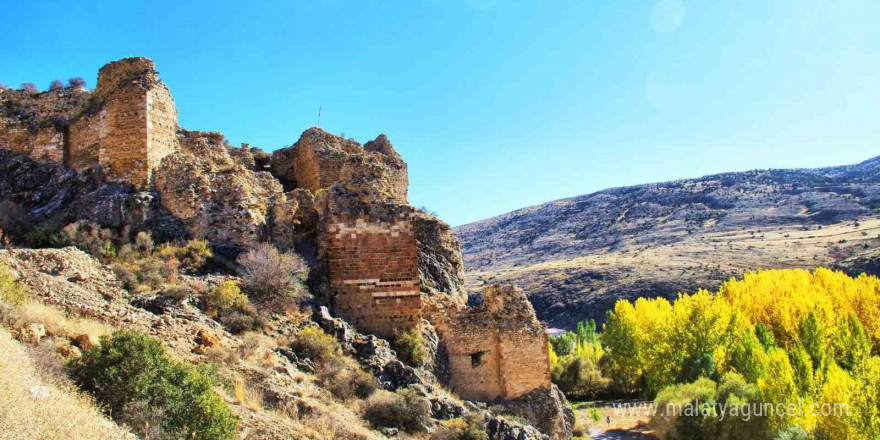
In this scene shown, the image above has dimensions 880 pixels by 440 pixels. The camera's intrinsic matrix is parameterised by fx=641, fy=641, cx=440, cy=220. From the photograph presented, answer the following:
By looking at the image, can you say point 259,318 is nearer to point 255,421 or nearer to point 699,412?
point 255,421

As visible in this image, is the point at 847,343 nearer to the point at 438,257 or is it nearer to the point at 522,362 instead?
the point at 522,362

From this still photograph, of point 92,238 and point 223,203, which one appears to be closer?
point 92,238

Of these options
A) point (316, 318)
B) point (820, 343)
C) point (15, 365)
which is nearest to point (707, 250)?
point (820, 343)

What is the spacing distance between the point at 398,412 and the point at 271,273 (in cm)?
398

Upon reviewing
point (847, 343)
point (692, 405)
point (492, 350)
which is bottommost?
point (692, 405)

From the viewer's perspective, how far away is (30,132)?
15891 mm

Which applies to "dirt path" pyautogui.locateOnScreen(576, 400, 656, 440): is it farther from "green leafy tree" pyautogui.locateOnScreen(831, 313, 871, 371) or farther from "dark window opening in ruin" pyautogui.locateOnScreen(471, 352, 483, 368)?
"dark window opening in ruin" pyautogui.locateOnScreen(471, 352, 483, 368)

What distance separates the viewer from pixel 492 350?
15352 millimetres

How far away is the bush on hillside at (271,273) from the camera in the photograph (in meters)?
12.7

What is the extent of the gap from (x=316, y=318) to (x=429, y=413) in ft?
10.5

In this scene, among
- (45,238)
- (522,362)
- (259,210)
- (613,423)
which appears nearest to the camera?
(45,238)

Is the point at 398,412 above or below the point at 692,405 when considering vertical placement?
above

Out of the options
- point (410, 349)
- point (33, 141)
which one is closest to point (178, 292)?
point (410, 349)

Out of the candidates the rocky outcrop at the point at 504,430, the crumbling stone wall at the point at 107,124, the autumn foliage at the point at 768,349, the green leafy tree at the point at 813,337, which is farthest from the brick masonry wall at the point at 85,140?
the green leafy tree at the point at 813,337
